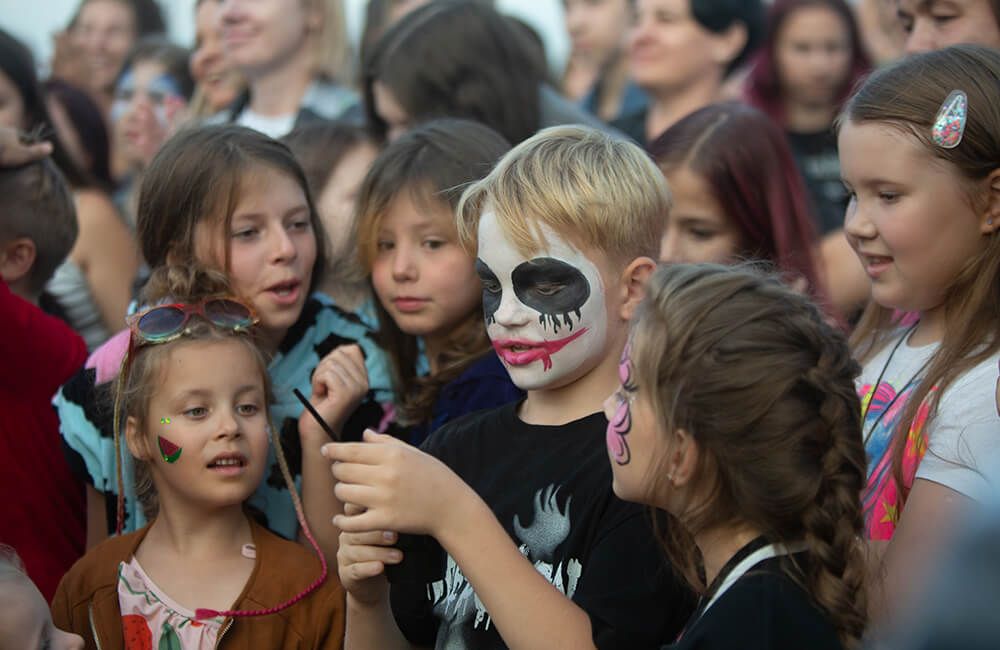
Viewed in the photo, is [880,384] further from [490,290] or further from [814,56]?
[814,56]

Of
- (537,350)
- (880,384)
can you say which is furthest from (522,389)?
(880,384)

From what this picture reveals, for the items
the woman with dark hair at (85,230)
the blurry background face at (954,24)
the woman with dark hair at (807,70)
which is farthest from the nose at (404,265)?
the woman with dark hair at (807,70)

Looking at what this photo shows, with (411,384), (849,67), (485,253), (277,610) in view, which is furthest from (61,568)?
(849,67)

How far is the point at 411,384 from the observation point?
129 inches

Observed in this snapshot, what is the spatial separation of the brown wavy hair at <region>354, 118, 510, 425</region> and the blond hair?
0.48 metres

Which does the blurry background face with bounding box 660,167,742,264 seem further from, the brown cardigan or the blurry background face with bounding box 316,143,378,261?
the brown cardigan

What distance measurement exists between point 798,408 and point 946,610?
1.07m

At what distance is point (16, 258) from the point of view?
11.9ft

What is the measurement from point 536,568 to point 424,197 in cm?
117

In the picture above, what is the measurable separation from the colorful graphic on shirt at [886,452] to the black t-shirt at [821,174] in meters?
2.21

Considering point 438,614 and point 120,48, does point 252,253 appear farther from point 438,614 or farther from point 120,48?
point 120,48

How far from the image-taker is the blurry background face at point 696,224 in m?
3.54

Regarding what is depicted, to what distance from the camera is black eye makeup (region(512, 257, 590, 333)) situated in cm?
248

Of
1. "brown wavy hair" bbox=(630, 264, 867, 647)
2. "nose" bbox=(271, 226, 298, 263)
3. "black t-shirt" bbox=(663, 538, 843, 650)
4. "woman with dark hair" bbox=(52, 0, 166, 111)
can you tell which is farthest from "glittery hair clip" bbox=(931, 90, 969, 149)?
"woman with dark hair" bbox=(52, 0, 166, 111)
